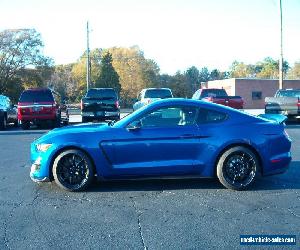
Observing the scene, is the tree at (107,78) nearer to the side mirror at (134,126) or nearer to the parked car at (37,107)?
the parked car at (37,107)

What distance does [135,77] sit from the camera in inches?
2574

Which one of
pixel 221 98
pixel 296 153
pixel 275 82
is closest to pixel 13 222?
pixel 296 153

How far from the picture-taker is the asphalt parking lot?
4.38 meters

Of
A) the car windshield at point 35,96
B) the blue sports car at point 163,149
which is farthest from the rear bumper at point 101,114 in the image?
the blue sports car at point 163,149

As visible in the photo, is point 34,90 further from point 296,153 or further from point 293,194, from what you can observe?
point 293,194

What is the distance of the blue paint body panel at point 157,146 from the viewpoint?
622 cm

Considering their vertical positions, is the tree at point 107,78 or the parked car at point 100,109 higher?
the tree at point 107,78

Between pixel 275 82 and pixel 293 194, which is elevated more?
pixel 275 82

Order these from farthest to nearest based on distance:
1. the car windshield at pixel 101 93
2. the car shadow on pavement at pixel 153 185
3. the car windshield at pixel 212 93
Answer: the car windshield at pixel 212 93 < the car windshield at pixel 101 93 < the car shadow on pavement at pixel 153 185

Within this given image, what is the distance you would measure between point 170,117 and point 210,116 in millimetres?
645

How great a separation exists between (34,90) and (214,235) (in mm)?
14792

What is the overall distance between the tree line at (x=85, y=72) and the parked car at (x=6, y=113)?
315 cm

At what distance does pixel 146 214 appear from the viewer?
523 centimetres

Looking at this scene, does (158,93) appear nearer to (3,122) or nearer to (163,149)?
(3,122)
